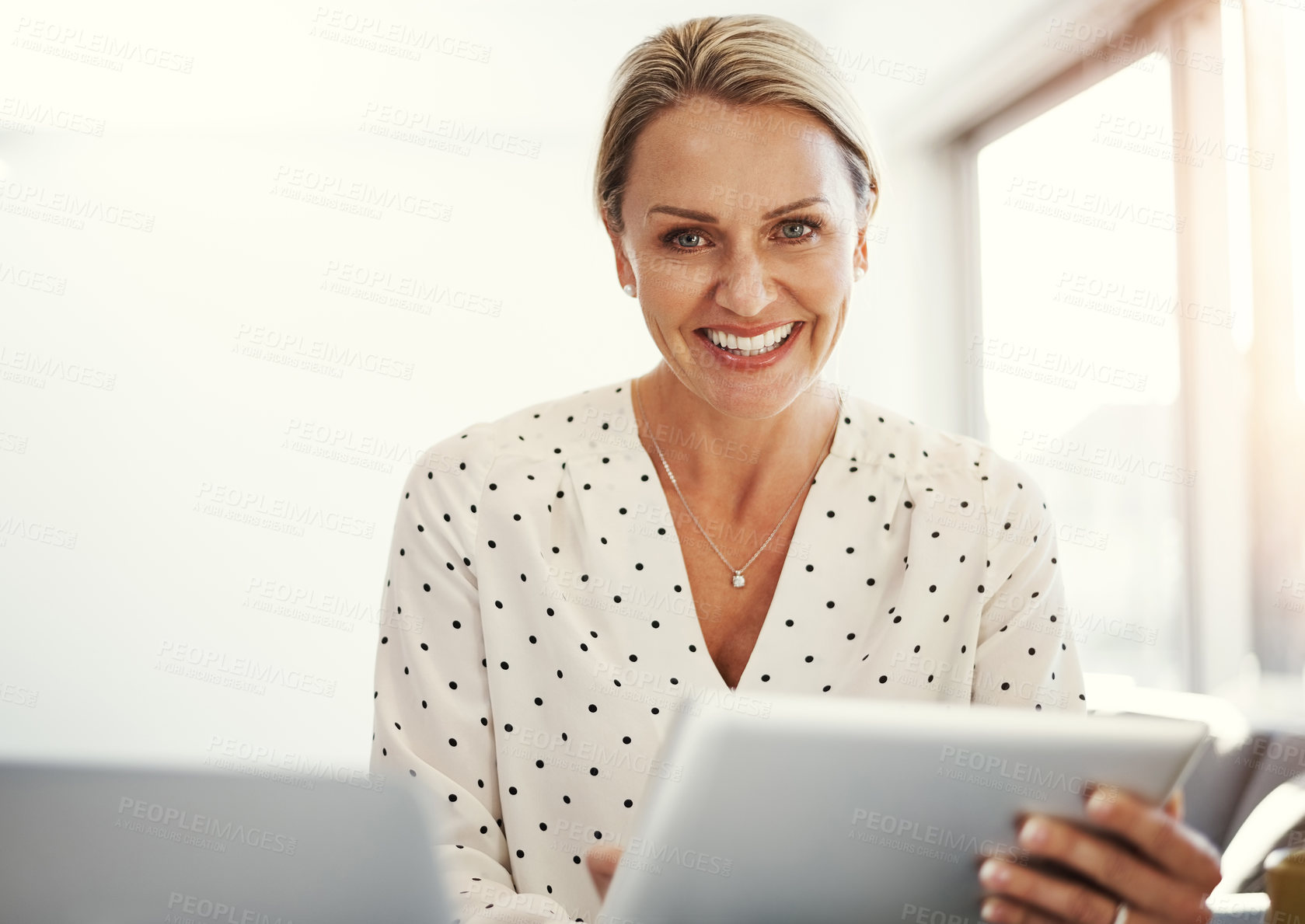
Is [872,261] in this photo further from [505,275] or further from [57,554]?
[57,554]

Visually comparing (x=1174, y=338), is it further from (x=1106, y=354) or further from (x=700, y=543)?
(x=700, y=543)

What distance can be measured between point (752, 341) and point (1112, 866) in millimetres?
792

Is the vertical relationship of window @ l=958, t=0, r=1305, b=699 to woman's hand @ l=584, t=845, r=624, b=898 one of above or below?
above

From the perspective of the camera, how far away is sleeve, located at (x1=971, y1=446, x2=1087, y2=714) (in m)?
1.38

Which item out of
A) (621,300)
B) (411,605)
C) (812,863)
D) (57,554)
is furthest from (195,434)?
(812,863)

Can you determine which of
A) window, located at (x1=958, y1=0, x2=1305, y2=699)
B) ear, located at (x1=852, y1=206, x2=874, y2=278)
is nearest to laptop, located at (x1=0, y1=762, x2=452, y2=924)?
ear, located at (x1=852, y1=206, x2=874, y2=278)

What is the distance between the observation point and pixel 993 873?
0.75m

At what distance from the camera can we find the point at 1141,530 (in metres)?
3.40

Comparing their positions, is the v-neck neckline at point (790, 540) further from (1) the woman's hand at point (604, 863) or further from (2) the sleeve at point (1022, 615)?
(1) the woman's hand at point (604, 863)

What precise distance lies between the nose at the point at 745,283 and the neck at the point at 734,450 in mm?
205

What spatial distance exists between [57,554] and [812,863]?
4.44 metres

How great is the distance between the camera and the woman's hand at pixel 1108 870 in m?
0.75

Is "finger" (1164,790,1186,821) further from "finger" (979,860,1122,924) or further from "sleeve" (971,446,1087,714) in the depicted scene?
"sleeve" (971,446,1087,714)

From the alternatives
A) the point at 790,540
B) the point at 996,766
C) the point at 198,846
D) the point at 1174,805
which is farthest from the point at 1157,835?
the point at 790,540
